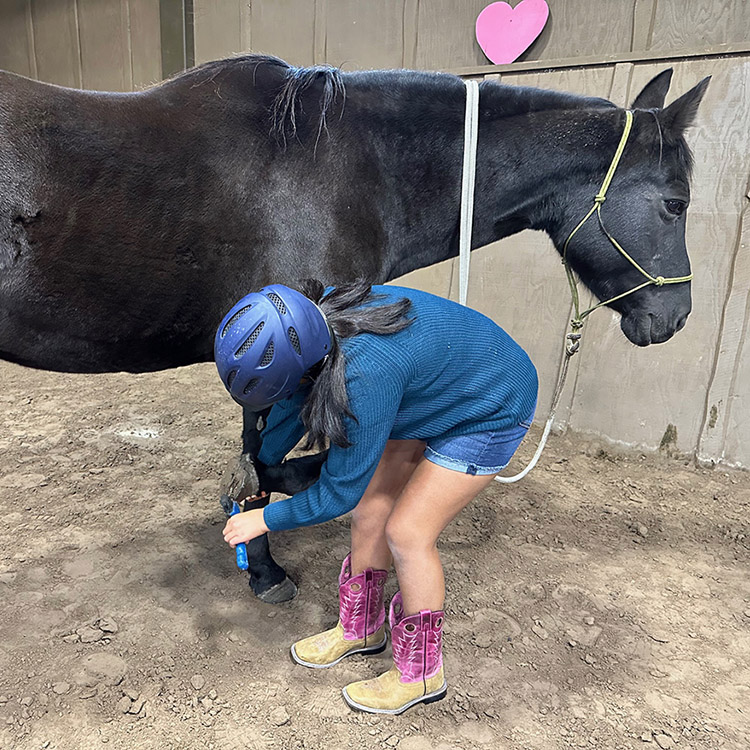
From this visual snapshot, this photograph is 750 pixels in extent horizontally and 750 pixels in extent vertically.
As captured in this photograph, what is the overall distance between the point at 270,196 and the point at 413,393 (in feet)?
2.20

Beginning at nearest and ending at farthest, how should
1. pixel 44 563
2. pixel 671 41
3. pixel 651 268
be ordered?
pixel 651 268
pixel 44 563
pixel 671 41

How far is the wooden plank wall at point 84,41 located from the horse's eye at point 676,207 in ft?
11.4

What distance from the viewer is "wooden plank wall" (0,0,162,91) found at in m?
3.90

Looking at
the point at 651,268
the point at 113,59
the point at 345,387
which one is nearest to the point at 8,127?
the point at 345,387

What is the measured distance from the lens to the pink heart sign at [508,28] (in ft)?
8.86

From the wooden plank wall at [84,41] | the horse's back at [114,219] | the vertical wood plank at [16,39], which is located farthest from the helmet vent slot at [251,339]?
the vertical wood plank at [16,39]

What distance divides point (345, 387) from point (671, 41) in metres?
2.41

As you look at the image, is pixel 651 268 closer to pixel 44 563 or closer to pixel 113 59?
pixel 44 563

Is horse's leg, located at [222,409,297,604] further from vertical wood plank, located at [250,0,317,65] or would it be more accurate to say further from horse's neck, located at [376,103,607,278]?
vertical wood plank, located at [250,0,317,65]

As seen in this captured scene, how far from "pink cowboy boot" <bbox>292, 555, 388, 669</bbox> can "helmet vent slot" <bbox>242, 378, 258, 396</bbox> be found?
0.74 m

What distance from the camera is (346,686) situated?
1.49m

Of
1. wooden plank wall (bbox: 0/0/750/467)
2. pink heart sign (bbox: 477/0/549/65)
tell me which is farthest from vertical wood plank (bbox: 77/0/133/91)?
pink heart sign (bbox: 477/0/549/65)

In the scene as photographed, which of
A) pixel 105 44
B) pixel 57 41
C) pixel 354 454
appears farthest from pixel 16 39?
pixel 354 454

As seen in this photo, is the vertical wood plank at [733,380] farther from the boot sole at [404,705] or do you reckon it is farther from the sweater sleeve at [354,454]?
the sweater sleeve at [354,454]
